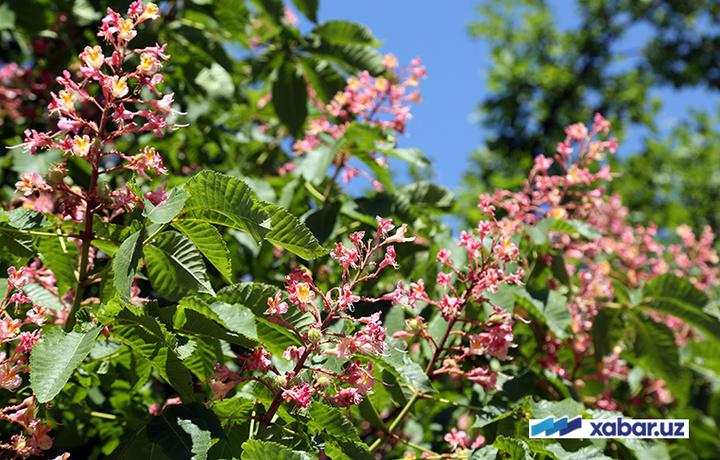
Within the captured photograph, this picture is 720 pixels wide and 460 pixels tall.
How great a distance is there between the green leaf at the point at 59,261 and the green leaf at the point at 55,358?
1.20 ft

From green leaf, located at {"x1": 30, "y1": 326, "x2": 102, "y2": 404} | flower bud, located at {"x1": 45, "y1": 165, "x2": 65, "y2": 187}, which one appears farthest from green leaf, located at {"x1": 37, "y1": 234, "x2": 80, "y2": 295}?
green leaf, located at {"x1": 30, "y1": 326, "x2": 102, "y2": 404}

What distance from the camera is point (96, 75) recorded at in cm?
133

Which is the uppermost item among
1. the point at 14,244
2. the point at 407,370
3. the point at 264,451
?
the point at 407,370

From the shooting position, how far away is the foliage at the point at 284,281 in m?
1.28

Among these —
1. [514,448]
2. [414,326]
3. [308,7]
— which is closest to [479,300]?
[414,326]

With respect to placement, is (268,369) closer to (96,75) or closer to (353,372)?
(353,372)

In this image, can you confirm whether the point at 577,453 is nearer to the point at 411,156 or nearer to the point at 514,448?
the point at 514,448

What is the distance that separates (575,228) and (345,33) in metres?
1.16

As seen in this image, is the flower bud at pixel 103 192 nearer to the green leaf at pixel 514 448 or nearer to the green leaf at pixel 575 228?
the green leaf at pixel 514 448

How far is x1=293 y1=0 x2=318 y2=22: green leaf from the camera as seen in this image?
254 centimetres

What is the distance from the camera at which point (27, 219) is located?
1.40 metres

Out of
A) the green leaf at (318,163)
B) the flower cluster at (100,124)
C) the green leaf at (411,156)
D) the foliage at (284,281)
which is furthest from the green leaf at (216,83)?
the flower cluster at (100,124)

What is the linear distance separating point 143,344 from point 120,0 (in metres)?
1.42

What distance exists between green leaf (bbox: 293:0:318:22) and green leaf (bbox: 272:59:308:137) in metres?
0.21
